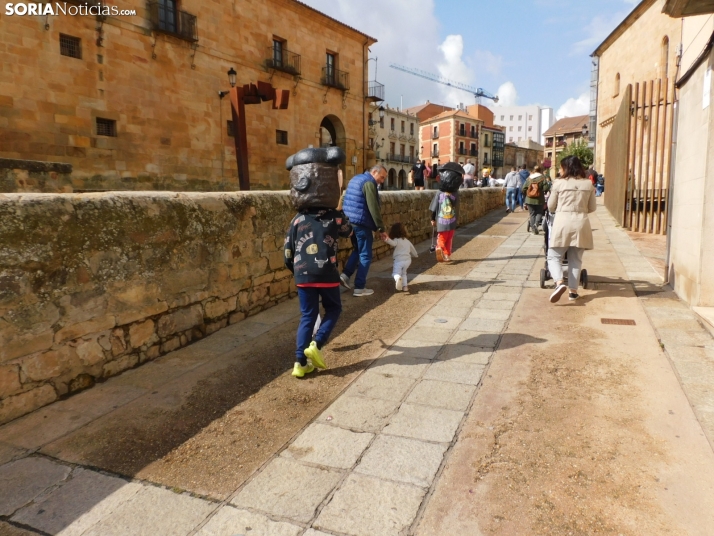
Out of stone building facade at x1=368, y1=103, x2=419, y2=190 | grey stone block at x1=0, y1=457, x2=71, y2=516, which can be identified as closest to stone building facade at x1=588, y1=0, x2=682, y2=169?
grey stone block at x1=0, y1=457, x2=71, y2=516

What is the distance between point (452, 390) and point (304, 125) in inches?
826

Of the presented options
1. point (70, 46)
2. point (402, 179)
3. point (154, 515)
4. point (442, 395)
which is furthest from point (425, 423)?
point (402, 179)

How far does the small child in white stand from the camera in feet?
20.1

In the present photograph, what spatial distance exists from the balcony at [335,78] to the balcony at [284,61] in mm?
1982

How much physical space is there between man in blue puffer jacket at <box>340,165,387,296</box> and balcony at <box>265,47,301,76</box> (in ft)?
54.5

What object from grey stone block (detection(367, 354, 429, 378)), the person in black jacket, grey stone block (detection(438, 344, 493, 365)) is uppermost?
the person in black jacket

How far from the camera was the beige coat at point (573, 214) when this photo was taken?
520cm

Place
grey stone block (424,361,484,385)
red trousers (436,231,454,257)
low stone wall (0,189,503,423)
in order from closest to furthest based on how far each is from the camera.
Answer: low stone wall (0,189,503,423), grey stone block (424,361,484,385), red trousers (436,231,454,257)

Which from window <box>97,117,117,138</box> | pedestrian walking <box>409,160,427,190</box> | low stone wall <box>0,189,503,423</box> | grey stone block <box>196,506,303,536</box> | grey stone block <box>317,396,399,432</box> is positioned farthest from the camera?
pedestrian walking <box>409,160,427,190</box>

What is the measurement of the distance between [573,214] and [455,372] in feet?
9.21

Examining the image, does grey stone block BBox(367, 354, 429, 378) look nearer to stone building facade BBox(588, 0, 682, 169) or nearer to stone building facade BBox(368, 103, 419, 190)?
stone building facade BBox(588, 0, 682, 169)

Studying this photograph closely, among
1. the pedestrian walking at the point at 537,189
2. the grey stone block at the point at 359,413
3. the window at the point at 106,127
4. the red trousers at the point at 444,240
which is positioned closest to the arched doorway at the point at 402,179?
the window at the point at 106,127

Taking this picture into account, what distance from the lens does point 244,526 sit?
196 cm

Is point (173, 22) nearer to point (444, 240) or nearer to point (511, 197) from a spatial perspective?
point (511, 197)
